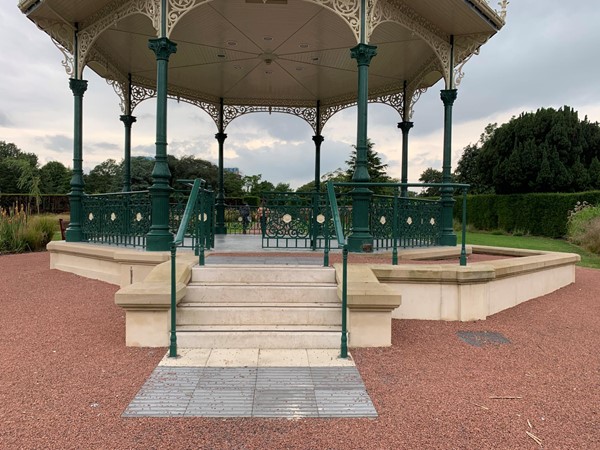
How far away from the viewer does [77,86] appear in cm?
780

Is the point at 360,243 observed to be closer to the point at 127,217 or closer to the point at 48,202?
the point at 127,217

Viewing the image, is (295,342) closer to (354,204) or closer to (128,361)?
(128,361)

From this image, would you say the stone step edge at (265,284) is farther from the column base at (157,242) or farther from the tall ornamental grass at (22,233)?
the tall ornamental grass at (22,233)

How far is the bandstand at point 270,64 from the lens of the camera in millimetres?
6305

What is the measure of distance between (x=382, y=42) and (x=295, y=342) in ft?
23.3

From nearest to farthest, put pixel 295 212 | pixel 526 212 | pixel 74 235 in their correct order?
pixel 295 212 → pixel 74 235 → pixel 526 212

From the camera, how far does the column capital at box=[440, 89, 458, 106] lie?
8078 mm

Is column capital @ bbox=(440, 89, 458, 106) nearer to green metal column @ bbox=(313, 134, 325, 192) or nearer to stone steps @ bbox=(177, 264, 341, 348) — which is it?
green metal column @ bbox=(313, 134, 325, 192)

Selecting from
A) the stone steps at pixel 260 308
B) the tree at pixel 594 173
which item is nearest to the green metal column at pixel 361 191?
the stone steps at pixel 260 308

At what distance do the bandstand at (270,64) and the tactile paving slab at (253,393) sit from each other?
2.70 m

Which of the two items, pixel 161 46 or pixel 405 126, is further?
pixel 405 126

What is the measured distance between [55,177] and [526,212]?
5506cm

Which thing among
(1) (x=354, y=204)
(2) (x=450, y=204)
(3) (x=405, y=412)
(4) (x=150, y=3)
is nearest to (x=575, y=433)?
(3) (x=405, y=412)

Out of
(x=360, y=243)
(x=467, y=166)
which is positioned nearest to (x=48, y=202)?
(x=360, y=243)
